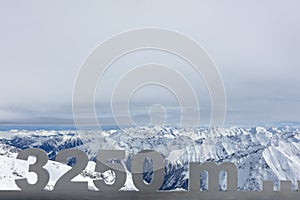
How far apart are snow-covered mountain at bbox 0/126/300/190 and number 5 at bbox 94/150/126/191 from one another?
37mm

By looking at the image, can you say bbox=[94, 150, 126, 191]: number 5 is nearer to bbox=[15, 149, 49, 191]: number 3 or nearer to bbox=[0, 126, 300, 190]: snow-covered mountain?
bbox=[0, 126, 300, 190]: snow-covered mountain

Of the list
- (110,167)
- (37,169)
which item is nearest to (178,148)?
(110,167)

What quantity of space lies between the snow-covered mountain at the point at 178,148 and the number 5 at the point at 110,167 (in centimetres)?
4

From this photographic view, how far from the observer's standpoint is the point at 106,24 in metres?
1.90

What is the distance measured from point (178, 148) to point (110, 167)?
1.10 feet

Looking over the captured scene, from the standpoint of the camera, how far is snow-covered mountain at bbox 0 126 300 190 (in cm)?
173

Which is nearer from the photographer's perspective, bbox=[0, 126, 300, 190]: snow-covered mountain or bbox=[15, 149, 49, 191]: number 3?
bbox=[15, 149, 49, 191]: number 3

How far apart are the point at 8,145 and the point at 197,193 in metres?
0.88

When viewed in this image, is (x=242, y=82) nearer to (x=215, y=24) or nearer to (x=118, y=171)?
(x=215, y=24)

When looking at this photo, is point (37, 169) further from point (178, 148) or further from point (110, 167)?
point (178, 148)

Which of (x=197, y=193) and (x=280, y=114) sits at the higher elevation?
(x=280, y=114)

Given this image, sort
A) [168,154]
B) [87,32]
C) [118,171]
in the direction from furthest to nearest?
[87,32], [168,154], [118,171]

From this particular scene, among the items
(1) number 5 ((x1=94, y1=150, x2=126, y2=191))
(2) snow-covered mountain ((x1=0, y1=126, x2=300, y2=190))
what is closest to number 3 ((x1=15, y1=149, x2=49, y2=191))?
(2) snow-covered mountain ((x1=0, y1=126, x2=300, y2=190))

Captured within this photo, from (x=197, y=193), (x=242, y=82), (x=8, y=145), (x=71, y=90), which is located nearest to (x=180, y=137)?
(x=197, y=193)
